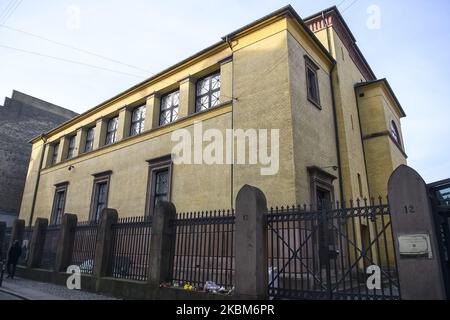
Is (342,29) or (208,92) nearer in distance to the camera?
(208,92)

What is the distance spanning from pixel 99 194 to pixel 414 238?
1632 cm

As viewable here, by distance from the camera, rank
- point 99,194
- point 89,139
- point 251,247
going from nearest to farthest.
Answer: point 251,247 < point 99,194 < point 89,139

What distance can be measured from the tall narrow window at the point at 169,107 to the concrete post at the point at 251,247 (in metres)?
9.62

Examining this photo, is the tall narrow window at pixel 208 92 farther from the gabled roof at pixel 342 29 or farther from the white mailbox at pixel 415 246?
the white mailbox at pixel 415 246

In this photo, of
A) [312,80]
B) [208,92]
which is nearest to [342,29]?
[312,80]

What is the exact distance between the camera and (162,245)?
25.9ft

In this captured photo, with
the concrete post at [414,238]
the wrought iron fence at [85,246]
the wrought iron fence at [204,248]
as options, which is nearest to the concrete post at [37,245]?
the wrought iron fence at [85,246]

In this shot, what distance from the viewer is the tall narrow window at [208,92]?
13940 mm

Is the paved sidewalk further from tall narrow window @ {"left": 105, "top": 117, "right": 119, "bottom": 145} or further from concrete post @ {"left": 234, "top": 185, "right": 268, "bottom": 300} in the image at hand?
tall narrow window @ {"left": 105, "top": 117, "right": 119, "bottom": 145}

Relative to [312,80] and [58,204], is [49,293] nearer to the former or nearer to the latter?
[312,80]

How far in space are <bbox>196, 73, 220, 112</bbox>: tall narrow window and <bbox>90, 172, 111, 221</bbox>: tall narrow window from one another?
6.67 m

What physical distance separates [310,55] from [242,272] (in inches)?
401

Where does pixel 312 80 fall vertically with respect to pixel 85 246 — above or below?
above

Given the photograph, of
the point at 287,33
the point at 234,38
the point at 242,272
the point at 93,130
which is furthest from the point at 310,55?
the point at 93,130
